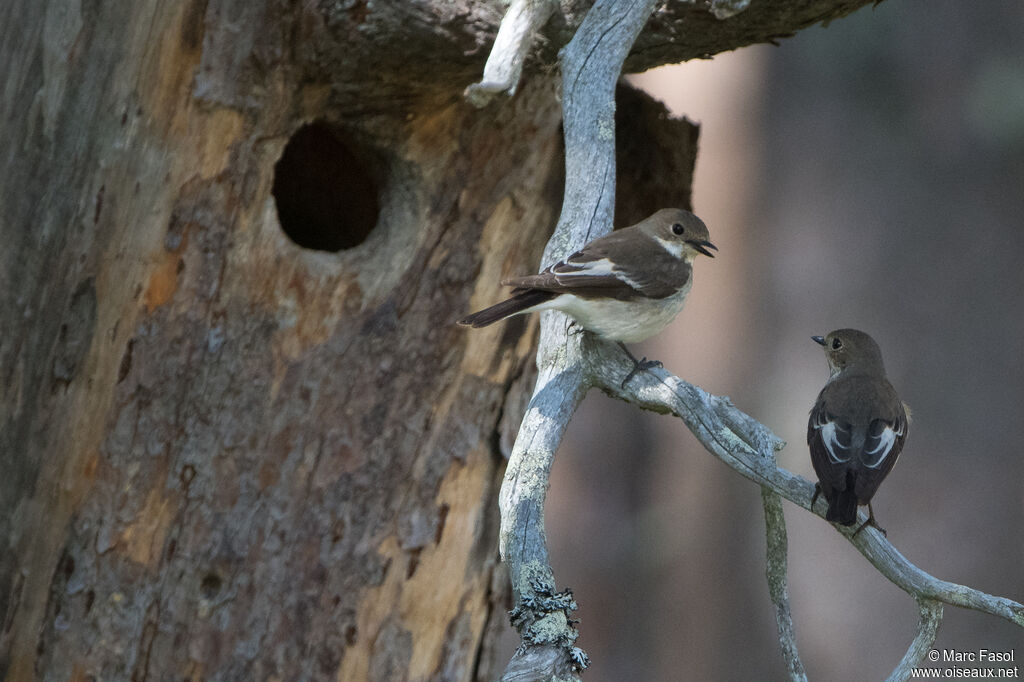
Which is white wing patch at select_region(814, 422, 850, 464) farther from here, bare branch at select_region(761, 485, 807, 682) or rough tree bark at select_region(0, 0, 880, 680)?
rough tree bark at select_region(0, 0, 880, 680)

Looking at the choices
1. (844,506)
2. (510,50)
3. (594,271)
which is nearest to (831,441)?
(844,506)

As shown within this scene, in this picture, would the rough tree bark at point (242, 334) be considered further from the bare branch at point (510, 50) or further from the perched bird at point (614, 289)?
the perched bird at point (614, 289)

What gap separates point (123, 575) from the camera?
10.4 feet

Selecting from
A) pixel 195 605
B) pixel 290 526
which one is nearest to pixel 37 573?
pixel 195 605

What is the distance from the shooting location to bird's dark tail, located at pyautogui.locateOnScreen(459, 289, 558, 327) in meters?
2.78

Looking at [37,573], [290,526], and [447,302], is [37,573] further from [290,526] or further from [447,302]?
[447,302]

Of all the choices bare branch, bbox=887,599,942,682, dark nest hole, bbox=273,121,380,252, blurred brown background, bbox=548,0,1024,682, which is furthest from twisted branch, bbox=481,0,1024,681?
blurred brown background, bbox=548,0,1024,682

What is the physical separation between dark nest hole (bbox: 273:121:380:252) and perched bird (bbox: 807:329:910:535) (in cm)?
176

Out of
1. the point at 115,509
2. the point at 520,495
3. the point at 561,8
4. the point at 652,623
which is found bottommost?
the point at 652,623

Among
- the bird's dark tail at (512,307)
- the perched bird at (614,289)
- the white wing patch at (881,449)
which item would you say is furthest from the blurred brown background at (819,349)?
the bird's dark tail at (512,307)

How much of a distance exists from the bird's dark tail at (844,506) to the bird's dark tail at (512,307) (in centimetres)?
90

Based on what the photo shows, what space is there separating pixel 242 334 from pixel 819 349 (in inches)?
177

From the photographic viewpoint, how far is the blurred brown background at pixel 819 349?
6125 millimetres

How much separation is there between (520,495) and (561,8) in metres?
1.64
